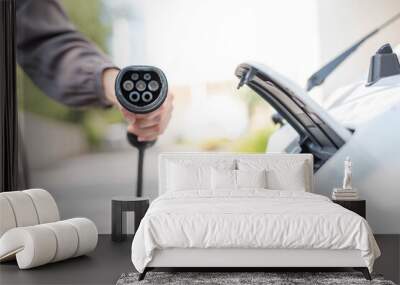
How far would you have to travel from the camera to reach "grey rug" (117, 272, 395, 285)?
194 inches

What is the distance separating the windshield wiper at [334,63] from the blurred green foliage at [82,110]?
7.12 feet

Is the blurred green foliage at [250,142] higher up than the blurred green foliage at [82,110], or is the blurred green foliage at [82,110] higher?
the blurred green foliage at [82,110]

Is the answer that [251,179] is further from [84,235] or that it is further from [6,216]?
[6,216]

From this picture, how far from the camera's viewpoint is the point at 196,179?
6.60 meters

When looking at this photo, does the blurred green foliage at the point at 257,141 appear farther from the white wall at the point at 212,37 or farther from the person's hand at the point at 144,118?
the person's hand at the point at 144,118

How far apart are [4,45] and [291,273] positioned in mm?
3939

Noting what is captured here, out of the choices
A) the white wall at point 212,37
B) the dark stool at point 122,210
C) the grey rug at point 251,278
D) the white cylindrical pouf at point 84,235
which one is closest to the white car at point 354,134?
the white wall at point 212,37

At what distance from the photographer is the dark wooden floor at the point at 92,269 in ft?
16.7

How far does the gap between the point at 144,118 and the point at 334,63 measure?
7.15ft

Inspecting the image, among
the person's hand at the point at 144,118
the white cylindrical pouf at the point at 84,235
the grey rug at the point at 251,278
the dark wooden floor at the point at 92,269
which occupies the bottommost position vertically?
the dark wooden floor at the point at 92,269

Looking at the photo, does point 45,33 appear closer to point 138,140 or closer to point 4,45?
point 4,45

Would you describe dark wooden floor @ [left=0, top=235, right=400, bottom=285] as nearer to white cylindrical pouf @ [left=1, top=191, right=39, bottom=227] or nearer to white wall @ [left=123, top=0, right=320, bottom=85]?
white cylindrical pouf @ [left=1, top=191, right=39, bottom=227]

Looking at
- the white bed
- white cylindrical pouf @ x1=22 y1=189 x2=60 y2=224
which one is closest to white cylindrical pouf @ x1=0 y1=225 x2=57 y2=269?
white cylindrical pouf @ x1=22 y1=189 x2=60 y2=224

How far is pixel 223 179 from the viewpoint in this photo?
6512 mm
